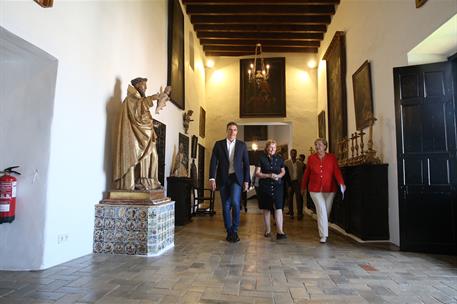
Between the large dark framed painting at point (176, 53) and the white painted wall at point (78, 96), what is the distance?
5.70ft

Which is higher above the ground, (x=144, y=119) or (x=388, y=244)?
(x=144, y=119)

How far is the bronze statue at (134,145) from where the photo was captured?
3.45 meters

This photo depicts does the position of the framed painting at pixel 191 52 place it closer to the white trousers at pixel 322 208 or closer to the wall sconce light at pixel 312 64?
the wall sconce light at pixel 312 64

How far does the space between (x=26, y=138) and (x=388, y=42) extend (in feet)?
14.9

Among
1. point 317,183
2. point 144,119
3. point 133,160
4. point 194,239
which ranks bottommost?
point 194,239

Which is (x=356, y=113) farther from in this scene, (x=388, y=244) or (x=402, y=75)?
(x=388, y=244)

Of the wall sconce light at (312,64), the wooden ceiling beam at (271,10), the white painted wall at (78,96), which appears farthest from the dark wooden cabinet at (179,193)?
the wall sconce light at (312,64)

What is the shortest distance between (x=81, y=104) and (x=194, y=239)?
7.13 feet

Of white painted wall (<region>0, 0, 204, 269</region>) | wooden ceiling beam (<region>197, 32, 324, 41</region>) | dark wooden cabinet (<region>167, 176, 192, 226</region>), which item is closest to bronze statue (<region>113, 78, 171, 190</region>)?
white painted wall (<region>0, 0, 204, 269</region>)

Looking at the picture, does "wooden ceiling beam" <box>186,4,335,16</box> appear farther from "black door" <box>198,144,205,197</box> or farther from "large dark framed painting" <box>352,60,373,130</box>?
"black door" <box>198,144,205,197</box>

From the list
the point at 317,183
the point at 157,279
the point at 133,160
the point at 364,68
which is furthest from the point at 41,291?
the point at 364,68

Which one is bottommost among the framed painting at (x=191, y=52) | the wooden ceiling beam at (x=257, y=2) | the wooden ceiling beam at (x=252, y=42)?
the framed painting at (x=191, y=52)

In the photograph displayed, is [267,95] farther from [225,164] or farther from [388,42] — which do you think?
[225,164]

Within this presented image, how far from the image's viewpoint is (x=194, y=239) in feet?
13.6
